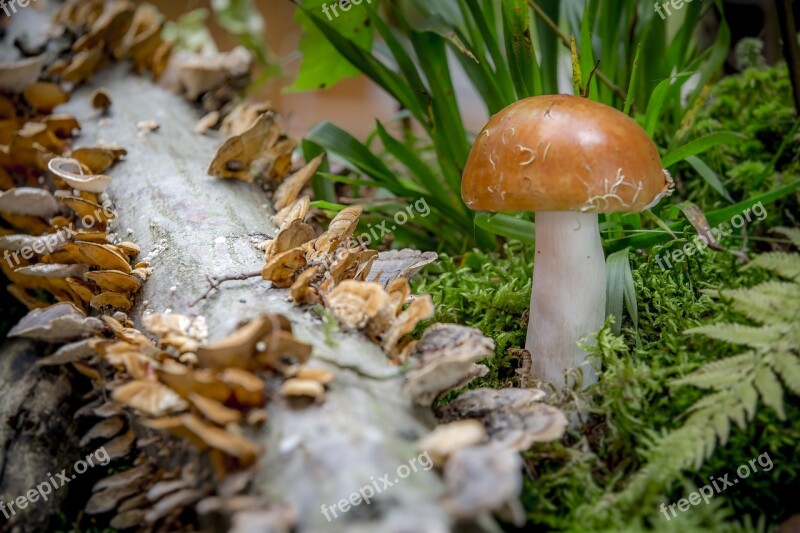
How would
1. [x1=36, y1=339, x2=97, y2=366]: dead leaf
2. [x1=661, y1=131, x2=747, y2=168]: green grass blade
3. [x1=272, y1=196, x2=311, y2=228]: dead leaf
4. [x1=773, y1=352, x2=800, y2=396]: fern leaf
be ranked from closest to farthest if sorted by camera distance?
[x1=773, y1=352, x2=800, y2=396]: fern leaf, [x1=36, y1=339, x2=97, y2=366]: dead leaf, [x1=661, y1=131, x2=747, y2=168]: green grass blade, [x1=272, y1=196, x2=311, y2=228]: dead leaf

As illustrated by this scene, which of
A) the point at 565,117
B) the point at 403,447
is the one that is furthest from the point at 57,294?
the point at 565,117

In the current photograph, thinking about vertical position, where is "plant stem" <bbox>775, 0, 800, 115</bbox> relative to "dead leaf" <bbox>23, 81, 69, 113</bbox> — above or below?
above

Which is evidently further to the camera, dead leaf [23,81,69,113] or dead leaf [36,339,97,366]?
dead leaf [23,81,69,113]

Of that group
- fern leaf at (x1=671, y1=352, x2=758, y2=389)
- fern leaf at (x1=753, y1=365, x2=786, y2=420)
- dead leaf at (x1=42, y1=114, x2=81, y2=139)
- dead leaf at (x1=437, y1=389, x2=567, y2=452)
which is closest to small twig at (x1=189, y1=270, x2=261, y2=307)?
dead leaf at (x1=437, y1=389, x2=567, y2=452)

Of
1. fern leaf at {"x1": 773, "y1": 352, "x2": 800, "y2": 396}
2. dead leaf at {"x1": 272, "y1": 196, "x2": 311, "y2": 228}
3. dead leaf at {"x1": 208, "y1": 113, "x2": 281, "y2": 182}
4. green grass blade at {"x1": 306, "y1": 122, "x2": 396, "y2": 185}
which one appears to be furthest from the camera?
green grass blade at {"x1": 306, "y1": 122, "x2": 396, "y2": 185}

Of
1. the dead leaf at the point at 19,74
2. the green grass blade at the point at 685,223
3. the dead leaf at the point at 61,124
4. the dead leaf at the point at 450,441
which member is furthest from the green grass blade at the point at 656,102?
the dead leaf at the point at 19,74

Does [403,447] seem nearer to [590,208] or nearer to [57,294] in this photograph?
[590,208]

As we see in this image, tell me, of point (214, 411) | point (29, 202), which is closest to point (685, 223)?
point (214, 411)

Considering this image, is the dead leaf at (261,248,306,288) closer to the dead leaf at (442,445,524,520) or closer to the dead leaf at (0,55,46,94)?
the dead leaf at (442,445,524,520)

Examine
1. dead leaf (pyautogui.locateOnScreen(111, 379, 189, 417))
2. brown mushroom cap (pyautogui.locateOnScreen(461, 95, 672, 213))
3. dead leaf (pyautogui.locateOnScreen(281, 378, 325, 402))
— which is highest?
brown mushroom cap (pyautogui.locateOnScreen(461, 95, 672, 213))
